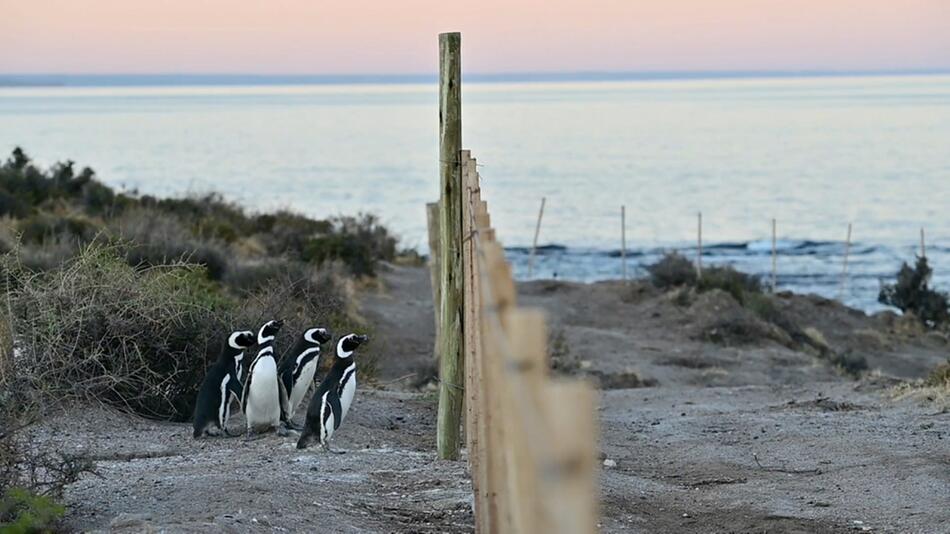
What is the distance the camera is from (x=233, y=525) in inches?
288

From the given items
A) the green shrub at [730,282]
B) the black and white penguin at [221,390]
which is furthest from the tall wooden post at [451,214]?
the green shrub at [730,282]

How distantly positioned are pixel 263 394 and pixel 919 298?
23341 mm

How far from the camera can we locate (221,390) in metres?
10.5

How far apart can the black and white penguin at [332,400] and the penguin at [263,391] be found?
17.2 inches

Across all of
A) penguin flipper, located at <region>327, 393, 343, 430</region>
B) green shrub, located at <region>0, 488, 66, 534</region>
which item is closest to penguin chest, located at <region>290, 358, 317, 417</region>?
penguin flipper, located at <region>327, 393, 343, 430</region>

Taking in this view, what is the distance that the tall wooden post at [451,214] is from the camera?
9.31 m

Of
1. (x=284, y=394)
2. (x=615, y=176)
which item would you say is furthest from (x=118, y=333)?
(x=615, y=176)

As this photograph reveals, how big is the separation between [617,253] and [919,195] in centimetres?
2751

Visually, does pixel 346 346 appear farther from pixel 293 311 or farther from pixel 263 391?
pixel 293 311

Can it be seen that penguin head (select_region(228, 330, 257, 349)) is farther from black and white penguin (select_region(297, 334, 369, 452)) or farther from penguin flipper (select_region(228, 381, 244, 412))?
black and white penguin (select_region(297, 334, 369, 452))

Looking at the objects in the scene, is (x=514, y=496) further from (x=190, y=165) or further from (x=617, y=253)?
(x=190, y=165)

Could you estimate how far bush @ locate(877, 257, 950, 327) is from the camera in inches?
1188

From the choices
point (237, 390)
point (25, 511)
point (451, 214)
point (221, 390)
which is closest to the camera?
point (25, 511)

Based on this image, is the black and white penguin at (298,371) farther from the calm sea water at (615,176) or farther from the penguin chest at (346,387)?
the calm sea water at (615,176)
